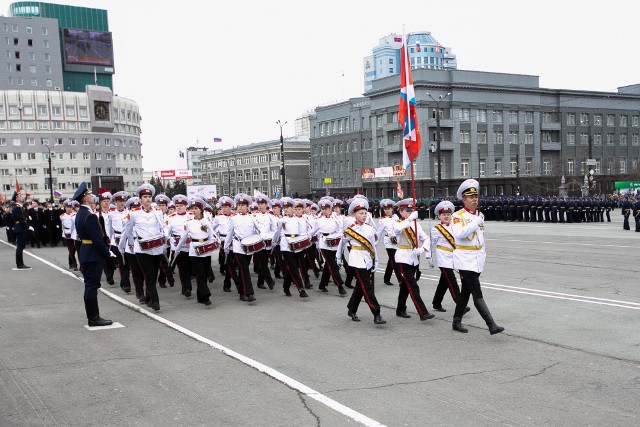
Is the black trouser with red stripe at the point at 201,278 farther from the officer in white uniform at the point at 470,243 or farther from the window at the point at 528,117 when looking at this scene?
the window at the point at 528,117

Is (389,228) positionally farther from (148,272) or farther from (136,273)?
(136,273)

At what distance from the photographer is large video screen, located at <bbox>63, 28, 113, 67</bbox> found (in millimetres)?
110375

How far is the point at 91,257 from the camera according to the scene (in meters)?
9.37

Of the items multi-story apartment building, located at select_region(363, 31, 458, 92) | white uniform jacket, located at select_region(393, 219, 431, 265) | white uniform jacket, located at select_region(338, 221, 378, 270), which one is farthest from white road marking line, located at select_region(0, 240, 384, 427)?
multi-story apartment building, located at select_region(363, 31, 458, 92)

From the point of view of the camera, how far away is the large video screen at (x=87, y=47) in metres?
110

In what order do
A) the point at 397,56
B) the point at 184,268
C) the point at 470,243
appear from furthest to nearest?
the point at 397,56, the point at 184,268, the point at 470,243

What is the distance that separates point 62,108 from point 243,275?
103625 millimetres

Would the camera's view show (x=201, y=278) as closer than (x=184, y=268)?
Yes

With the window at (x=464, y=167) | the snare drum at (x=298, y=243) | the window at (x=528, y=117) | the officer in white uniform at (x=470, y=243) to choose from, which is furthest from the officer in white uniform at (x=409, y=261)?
the window at (x=528, y=117)

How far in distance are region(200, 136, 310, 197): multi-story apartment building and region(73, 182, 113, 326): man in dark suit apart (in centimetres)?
9537

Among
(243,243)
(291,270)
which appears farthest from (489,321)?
(243,243)

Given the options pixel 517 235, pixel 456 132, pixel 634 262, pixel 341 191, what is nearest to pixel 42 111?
pixel 341 191

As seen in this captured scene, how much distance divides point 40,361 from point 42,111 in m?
106

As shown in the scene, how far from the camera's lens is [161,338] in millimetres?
8359
